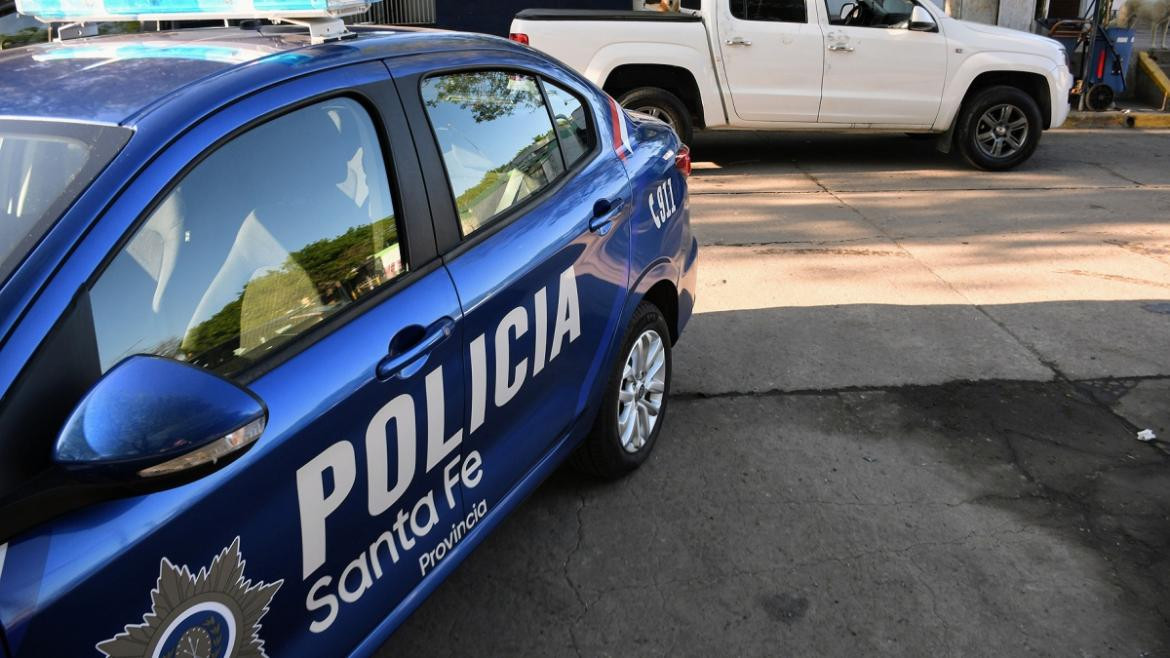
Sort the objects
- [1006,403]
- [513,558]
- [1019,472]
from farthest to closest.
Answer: [1006,403]
[1019,472]
[513,558]

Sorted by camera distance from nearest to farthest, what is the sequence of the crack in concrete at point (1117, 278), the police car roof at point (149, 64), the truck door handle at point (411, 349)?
the police car roof at point (149, 64)
the truck door handle at point (411, 349)
the crack in concrete at point (1117, 278)

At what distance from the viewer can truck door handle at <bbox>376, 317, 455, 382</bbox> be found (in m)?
2.29

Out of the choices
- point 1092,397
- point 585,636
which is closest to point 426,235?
point 585,636

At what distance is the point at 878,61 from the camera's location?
9258 mm

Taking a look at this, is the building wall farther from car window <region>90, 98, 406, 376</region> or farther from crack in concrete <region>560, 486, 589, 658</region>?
car window <region>90, 98, 406, 376</region>

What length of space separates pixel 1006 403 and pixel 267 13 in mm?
3626

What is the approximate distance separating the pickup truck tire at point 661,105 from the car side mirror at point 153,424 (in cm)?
781

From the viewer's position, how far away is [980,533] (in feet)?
11.7

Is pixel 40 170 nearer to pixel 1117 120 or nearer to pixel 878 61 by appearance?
pixel 878 61

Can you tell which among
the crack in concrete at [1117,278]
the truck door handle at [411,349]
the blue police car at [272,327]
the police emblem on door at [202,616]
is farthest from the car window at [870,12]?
the police emblem on door at [202,616]

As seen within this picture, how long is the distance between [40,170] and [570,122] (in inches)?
75.4

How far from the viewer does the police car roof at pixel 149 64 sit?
213cm

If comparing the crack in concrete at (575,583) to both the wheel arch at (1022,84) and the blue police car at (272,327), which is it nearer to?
the blue police car at (272,327)

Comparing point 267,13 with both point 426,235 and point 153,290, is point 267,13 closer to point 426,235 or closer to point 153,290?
point 426,235
